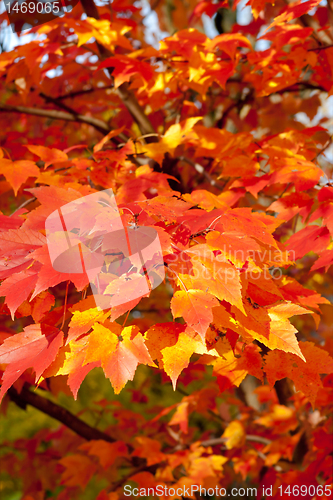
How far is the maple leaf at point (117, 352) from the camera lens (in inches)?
26.8

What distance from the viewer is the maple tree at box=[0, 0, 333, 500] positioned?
0.70 meters

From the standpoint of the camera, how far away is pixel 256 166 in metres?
1.28

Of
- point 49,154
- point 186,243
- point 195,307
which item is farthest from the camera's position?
point 49,154

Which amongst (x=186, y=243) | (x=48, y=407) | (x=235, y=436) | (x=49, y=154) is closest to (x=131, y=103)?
(x=49, y=154)

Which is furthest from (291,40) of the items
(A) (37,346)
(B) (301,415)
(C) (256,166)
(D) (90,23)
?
(B) (301,415)

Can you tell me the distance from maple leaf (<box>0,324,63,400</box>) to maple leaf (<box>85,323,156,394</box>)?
0.07 meters

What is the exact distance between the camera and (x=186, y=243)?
755 mm

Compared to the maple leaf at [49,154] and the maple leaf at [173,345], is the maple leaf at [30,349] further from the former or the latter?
the maple leaf at [49,154]

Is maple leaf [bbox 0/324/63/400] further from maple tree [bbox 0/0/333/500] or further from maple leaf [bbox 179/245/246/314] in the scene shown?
maple leaf [bbox 179/245/246/314]

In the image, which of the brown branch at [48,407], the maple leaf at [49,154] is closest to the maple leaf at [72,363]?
the maple leaf at [49,154]

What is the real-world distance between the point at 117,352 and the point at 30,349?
0.17 metres

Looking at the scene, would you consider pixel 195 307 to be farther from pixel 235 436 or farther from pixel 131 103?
pixel 235 436

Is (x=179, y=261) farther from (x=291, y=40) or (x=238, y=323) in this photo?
(x=291, y=40)

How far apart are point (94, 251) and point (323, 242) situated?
65cm
